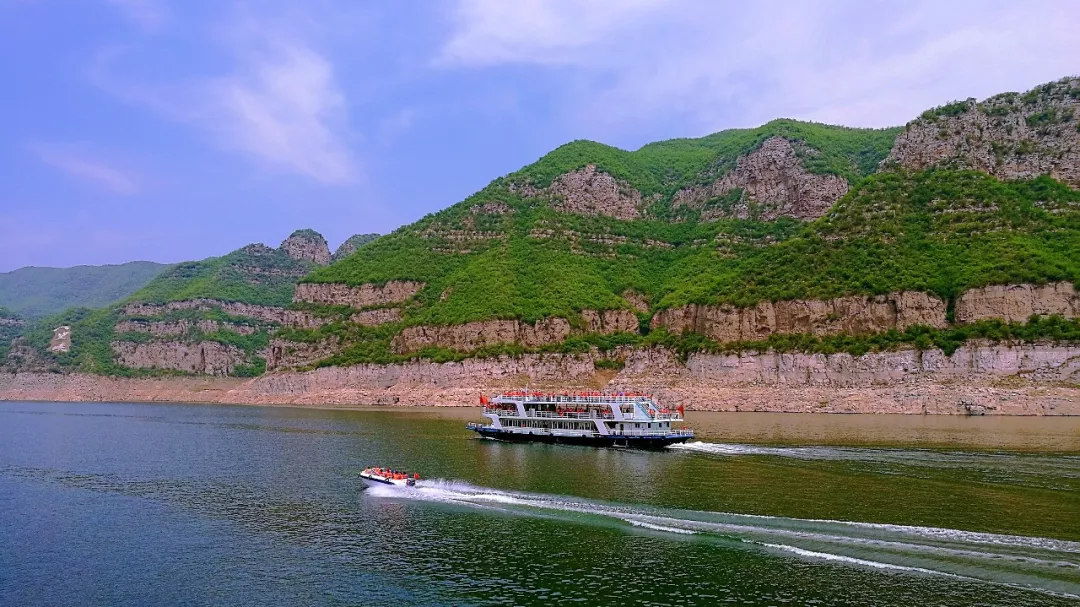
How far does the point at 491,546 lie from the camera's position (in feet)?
118

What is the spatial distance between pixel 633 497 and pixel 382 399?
389 feet

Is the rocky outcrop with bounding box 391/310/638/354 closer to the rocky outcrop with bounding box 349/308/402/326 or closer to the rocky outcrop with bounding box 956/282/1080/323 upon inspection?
the rocky outcrop with bounding box 349/308/402/326

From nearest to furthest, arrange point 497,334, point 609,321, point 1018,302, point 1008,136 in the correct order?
point 1018,302 → point 1008,136 → point 497,334 → point 609,321

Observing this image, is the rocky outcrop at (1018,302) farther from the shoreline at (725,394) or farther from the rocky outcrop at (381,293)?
the rocky outcrop at (381,293)

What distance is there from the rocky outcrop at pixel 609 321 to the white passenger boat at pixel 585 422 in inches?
3147

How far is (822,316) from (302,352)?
11751cm

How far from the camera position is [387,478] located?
52.2 metres

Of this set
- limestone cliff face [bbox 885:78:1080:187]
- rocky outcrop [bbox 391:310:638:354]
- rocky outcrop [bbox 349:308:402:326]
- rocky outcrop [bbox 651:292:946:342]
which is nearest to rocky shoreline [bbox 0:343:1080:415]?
rocky outcrop [bbox 391:310:638:354]

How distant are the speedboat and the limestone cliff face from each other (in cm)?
12545

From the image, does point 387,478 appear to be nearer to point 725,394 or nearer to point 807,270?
point 725,394

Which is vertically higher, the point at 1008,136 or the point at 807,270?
the point at 1008,136

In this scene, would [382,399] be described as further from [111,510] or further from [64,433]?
[111,510]

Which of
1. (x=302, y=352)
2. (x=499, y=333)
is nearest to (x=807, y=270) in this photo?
(x=499, y=333)

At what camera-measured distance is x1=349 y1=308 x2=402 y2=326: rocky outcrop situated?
18850cm
